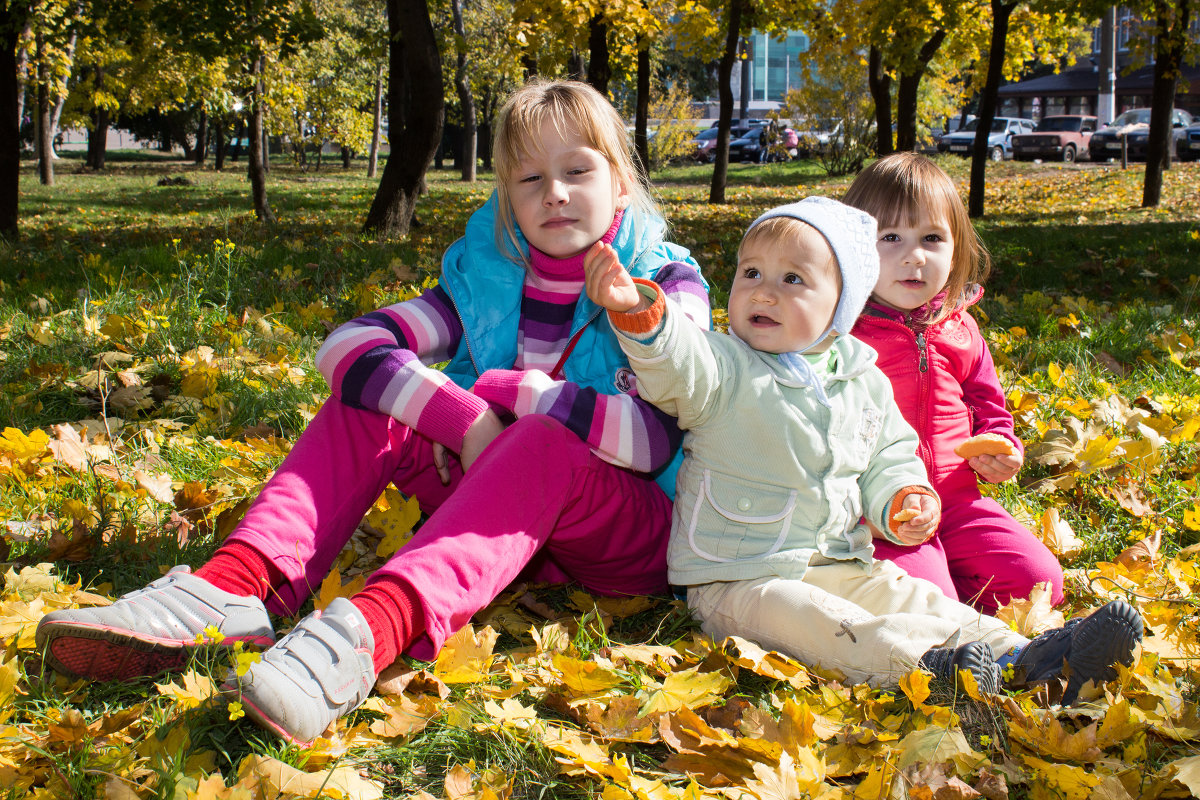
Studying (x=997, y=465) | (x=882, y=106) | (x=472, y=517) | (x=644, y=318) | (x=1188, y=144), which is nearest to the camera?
(x=644, y=318)

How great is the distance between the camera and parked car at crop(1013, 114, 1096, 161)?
2630cm

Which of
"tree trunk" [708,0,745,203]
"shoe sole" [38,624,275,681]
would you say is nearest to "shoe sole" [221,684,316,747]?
"shoe sole" [38,624,275,681]

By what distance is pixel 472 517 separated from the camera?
1834 millimetres

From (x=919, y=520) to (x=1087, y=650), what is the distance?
0.44m

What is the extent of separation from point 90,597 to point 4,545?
0.52 meters

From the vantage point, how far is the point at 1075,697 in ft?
5.46

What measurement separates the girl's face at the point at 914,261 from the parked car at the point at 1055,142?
27505 millimetres

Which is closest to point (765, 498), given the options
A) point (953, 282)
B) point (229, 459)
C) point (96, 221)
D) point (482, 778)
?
point (482, 778)

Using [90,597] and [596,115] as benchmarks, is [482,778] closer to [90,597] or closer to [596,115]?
[90,597]

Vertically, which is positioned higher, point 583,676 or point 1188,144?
point 1188,144

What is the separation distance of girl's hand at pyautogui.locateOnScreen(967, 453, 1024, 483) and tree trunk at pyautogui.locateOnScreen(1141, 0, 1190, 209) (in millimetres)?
10389

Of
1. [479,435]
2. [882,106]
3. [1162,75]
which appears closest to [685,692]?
[479,435]

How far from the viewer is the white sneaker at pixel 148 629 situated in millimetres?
1632

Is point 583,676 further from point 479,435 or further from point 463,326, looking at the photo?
point 463,326
